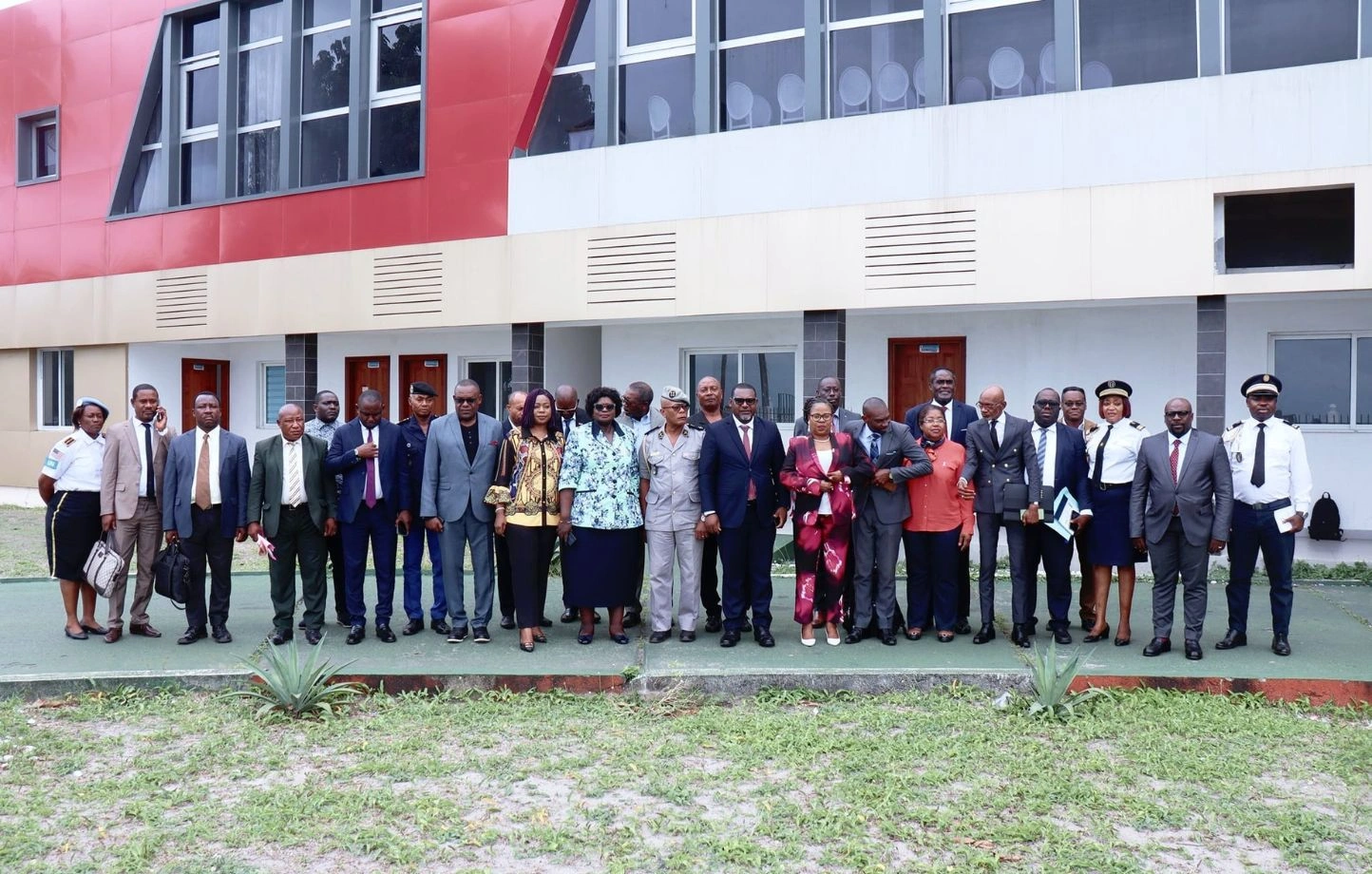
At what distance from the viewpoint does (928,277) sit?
12.5 meters

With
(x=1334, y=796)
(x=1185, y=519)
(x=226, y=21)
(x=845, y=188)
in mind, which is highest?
(x=226, y=21)

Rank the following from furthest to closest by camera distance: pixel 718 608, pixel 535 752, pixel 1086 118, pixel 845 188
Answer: pixel 845 188
pixel 1086 118
pixel 718 608
pixel 535 752

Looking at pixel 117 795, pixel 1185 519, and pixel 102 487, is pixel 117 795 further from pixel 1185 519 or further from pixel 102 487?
pixel 1185 519

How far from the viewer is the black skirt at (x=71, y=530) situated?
24.1ft

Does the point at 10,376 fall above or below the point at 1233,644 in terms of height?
above

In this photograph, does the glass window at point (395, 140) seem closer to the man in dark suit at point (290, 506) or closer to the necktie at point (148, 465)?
the necktie at point (148, 465)

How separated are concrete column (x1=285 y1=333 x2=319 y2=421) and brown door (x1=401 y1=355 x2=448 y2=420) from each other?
1609 millimetres

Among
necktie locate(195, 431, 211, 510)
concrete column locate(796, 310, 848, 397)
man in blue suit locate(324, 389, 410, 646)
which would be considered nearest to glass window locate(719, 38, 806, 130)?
concrete column locate(796, 310, 848, 397)

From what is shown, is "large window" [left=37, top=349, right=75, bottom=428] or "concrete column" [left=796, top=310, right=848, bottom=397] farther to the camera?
"large window" [left=37, top=349, right=75, bottom=428]

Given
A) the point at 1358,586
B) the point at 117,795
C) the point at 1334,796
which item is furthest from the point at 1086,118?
the point at 117,795

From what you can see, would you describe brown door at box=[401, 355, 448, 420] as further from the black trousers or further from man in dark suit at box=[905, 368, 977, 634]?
man in dark suit at box=[905, 368, 977, 634]

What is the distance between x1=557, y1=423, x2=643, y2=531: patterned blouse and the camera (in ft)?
23.8

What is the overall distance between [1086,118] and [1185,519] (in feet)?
21.1

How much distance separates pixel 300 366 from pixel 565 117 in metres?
5.76
